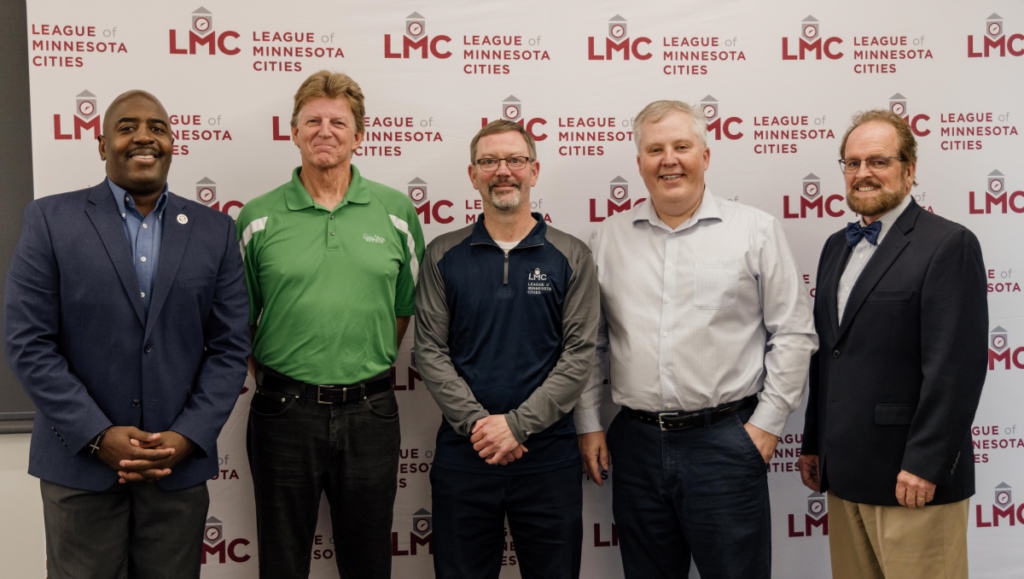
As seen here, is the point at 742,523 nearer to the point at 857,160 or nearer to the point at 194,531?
the point at 857,160

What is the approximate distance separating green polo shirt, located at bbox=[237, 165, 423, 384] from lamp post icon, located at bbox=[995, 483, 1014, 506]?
2.83 meters

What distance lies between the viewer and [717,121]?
2842 mm

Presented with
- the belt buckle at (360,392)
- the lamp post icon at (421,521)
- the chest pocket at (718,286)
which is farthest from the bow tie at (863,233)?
the lamp post icon at (421,521)

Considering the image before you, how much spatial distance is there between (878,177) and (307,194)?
77.2 inches

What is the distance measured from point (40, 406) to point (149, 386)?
279 mm

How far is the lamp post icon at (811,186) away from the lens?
2.88 m

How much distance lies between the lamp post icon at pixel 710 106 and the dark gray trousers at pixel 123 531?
8.12 ft

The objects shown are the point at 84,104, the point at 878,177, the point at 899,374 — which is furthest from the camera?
the point at 84,104

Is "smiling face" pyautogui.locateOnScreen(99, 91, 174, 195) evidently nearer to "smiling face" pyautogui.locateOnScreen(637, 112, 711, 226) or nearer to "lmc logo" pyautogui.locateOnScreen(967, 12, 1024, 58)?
"smiling face" pyautogui.locateOnScreen(637, 112, 711, 226)

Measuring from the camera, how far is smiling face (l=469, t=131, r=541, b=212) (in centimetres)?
216

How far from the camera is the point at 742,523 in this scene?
2129mm

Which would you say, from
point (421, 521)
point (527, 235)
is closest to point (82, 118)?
point (527, 235)

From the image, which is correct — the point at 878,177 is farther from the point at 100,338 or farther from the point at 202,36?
the point at 202,36

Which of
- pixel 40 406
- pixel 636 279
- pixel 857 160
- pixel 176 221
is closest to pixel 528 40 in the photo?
pixel 636 279
